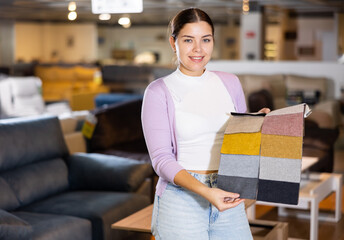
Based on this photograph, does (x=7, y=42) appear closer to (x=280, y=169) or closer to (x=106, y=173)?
(x=106, y=173)

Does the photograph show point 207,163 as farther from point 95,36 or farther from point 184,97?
point 95,36

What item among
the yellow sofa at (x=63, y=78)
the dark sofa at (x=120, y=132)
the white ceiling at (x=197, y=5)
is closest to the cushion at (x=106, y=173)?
the dark sofa at (x=120, y=132)

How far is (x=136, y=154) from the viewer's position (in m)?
5.43

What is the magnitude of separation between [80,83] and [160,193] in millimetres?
14628

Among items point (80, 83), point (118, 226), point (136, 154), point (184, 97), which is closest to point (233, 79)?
point (184, 97)

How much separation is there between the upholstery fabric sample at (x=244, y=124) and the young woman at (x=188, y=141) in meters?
0.05

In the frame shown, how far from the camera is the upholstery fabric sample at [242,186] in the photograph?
1.74 metres

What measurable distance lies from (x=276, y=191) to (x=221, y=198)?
0.17 metres

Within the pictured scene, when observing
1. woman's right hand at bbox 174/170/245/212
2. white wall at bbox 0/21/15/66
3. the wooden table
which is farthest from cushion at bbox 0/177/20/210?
white wall at bbox 0/21/15/66

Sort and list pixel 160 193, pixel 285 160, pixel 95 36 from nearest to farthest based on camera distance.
A: pixel 285 160
pixel 160 193
pixel 95 36

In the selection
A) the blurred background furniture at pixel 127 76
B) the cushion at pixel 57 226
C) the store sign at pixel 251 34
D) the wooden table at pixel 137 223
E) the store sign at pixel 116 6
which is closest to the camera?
the wooden table at pixel 137 223

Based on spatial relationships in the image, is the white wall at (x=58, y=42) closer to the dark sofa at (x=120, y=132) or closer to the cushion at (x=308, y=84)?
the cushion at (x=308, y=84)

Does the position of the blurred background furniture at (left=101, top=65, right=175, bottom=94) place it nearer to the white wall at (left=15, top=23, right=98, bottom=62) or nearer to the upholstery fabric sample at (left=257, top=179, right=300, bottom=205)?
the white wall at (left=15, top=23, right=98, bottom=62)

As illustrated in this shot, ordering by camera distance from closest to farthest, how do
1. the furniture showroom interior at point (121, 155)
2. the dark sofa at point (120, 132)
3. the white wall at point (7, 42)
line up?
1. the furniture showroom interior at point (121, 155)
2. the dark sofa at point (120, 132)
3. the white wall at point (7, 42)
